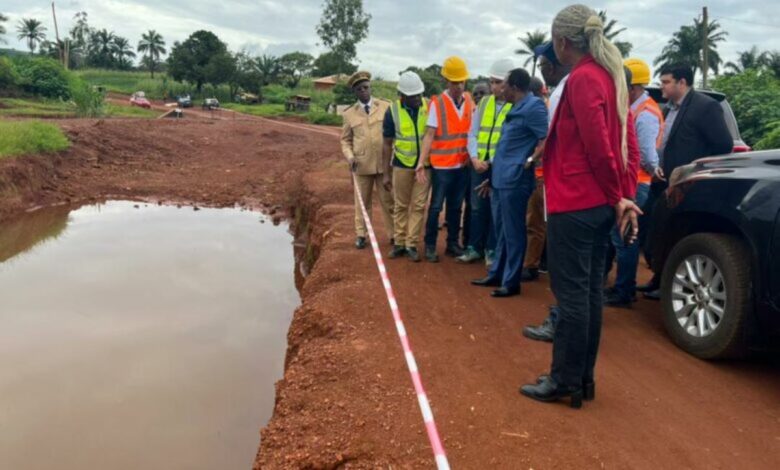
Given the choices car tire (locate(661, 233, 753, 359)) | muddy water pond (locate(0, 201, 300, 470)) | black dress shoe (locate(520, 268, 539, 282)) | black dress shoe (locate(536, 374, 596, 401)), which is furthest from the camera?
black dress shoe (locate(520, 268, 539, 282))

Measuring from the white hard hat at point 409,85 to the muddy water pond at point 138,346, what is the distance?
2.85 metres

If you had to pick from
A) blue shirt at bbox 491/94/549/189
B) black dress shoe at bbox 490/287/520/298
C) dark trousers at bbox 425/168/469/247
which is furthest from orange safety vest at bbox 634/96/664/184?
dark trousers at bbox 425/168/469/247

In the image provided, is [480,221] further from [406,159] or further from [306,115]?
[306,115]

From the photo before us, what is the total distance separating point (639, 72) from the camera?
485cm

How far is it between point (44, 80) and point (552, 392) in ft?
133

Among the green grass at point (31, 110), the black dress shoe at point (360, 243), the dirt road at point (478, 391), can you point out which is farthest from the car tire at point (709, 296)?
the green grass at point (31, 110)

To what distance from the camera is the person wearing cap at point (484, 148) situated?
5.17 metres

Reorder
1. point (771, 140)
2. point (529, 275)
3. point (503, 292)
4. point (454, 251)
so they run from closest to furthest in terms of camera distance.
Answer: point (503, 292), point (529, 275), point (454, 251), point (771, 140)

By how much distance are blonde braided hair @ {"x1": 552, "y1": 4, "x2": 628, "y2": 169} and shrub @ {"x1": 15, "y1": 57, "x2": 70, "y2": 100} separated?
127ft

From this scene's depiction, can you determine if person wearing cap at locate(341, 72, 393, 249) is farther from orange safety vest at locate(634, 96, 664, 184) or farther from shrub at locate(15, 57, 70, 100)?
shrub at locate(15, 57, 70, 100)

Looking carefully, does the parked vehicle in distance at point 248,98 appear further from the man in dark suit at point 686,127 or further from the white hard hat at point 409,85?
the man in dark suit at point 686,127

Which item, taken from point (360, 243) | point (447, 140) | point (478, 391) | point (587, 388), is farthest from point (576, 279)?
point (360, 243)

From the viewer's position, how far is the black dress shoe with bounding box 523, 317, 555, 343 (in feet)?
13.1

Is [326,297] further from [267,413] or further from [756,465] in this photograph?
[756,465]
